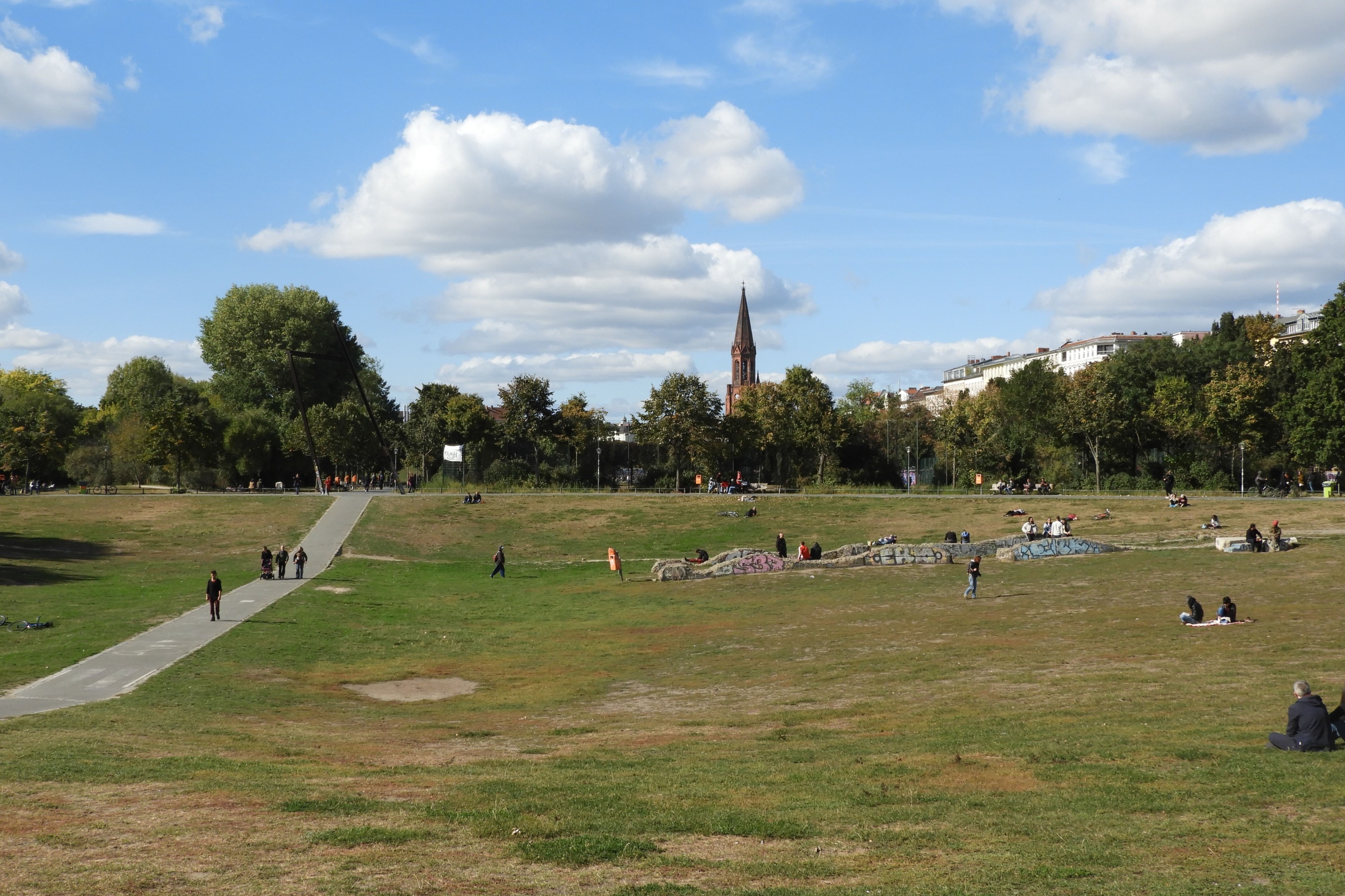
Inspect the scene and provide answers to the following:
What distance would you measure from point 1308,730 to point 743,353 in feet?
593

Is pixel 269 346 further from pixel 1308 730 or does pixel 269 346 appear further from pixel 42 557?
pixel 1308 730

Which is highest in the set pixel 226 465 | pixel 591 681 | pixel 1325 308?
pixel 1325 308

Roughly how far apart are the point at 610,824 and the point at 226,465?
94.9 m

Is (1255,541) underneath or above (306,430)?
underneath

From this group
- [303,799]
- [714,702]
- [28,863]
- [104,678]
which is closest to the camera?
[28,863]

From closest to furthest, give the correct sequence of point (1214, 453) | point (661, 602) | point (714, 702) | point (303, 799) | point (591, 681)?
point (303, 799) < point (714, 702) < point (591, 681) < point (661, 602) < point (1214, 453)

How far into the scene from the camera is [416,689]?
82.3 ft

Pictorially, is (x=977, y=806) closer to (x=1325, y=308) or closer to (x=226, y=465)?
(x=1325, y=308)

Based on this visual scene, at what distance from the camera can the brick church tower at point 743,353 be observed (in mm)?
193000

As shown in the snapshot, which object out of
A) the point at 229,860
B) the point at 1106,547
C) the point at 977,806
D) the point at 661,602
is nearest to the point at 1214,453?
the point at 1106,547

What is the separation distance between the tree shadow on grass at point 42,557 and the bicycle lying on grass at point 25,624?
1092 cm

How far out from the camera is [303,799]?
1262 centimetres

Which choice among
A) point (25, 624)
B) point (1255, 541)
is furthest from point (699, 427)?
point (25, 624)

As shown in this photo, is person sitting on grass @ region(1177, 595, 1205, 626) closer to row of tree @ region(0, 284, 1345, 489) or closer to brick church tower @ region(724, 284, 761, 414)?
row of tree @ region(0, 284, 1345, 489)
